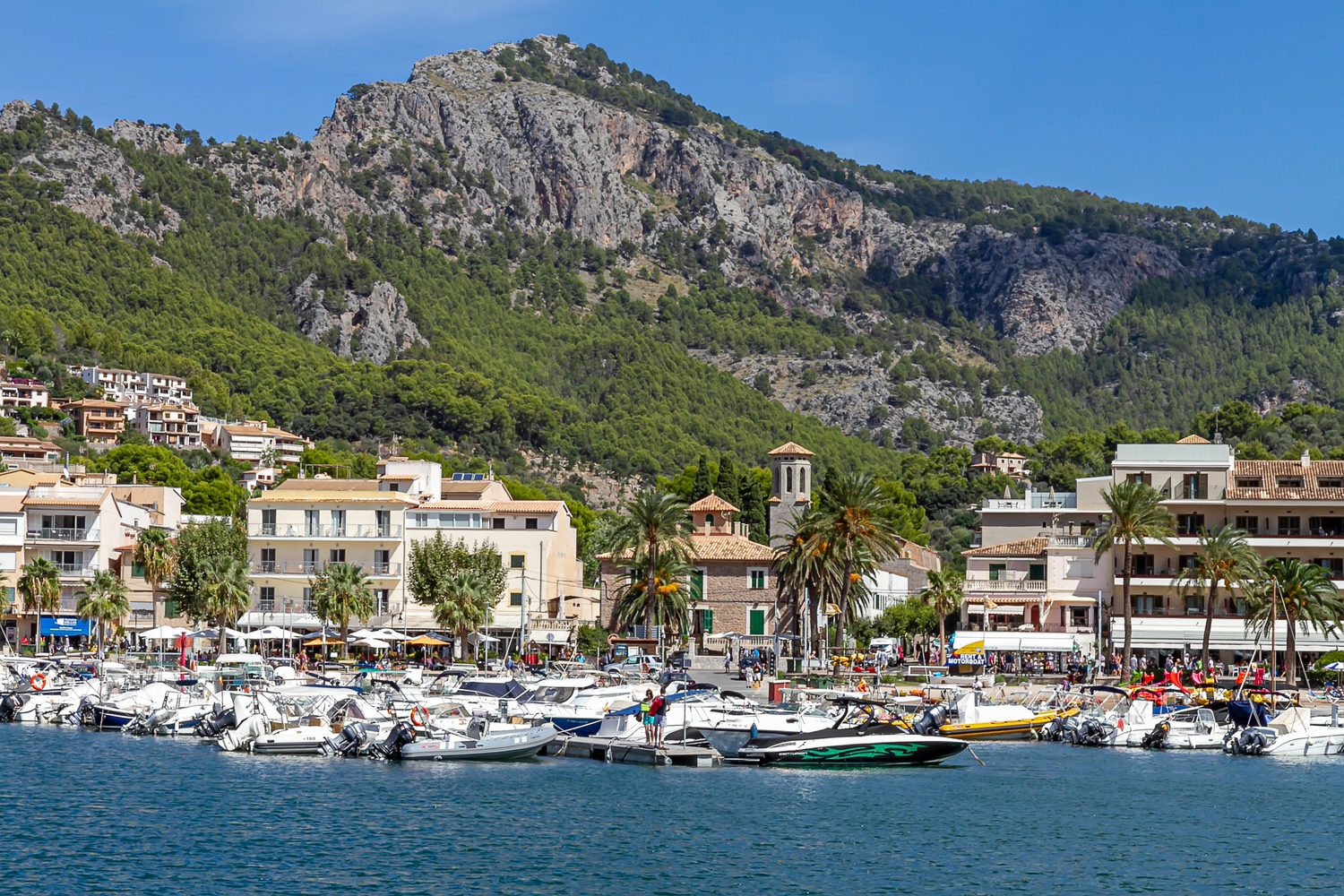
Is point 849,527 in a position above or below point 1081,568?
above

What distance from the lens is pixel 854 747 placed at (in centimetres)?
5753

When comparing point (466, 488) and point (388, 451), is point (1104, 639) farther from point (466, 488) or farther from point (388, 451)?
point (388, 451)

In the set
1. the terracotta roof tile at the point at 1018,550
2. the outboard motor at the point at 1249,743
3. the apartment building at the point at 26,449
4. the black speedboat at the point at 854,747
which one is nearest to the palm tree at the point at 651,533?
the terracotta roof tile at the point at 1018,550

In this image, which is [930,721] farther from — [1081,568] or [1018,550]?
[1018,550]

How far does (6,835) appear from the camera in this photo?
42562mm

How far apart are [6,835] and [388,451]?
15601 centimetres

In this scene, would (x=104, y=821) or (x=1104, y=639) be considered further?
(x=1104, y=639)

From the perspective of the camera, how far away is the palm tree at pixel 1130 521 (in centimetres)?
8038

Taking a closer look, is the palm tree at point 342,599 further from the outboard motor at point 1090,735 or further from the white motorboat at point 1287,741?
the white motorboat at point 1287,741

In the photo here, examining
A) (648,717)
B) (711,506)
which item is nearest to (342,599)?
(711,506)

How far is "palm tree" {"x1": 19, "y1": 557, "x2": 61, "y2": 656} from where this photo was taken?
3652 inches

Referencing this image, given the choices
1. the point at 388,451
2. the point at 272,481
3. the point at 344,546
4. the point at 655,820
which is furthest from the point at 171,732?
the point at 388,451

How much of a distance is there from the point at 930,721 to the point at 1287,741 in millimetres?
13599

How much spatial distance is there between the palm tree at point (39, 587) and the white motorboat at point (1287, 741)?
61.2m
